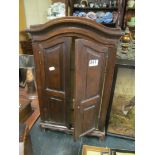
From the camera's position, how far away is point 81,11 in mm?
3199

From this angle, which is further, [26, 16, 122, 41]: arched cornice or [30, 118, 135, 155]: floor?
[30, 118, 135, 155]: floor

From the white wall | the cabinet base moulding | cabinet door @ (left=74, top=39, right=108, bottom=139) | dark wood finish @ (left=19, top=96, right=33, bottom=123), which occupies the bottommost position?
the cabinet base moulding

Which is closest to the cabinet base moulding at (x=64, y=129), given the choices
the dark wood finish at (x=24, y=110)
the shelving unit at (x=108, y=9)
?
the dark wood finish at (x=24, y=110)

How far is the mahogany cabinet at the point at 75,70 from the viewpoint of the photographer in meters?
1.50

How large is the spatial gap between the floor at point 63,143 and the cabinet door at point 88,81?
0.21 meters

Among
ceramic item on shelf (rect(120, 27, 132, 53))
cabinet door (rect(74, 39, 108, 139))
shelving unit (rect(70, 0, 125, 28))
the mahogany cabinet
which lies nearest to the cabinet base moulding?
the mahogany cabinet

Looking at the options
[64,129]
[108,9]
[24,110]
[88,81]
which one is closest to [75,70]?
[88,81]

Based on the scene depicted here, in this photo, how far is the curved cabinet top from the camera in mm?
1461

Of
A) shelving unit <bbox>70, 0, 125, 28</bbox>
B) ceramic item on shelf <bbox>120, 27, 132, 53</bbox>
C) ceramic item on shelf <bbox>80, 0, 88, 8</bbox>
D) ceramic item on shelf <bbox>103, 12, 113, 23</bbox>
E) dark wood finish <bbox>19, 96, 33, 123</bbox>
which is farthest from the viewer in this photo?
ceramic item on shelf <bbox>80, 0, 88, 8</bbox>

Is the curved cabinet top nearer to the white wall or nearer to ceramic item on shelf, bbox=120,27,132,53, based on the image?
ceramic item on shelf, bbox=120,27,132,53

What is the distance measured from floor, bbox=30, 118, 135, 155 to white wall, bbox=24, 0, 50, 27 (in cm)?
236

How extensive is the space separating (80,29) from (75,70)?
1.20ft
